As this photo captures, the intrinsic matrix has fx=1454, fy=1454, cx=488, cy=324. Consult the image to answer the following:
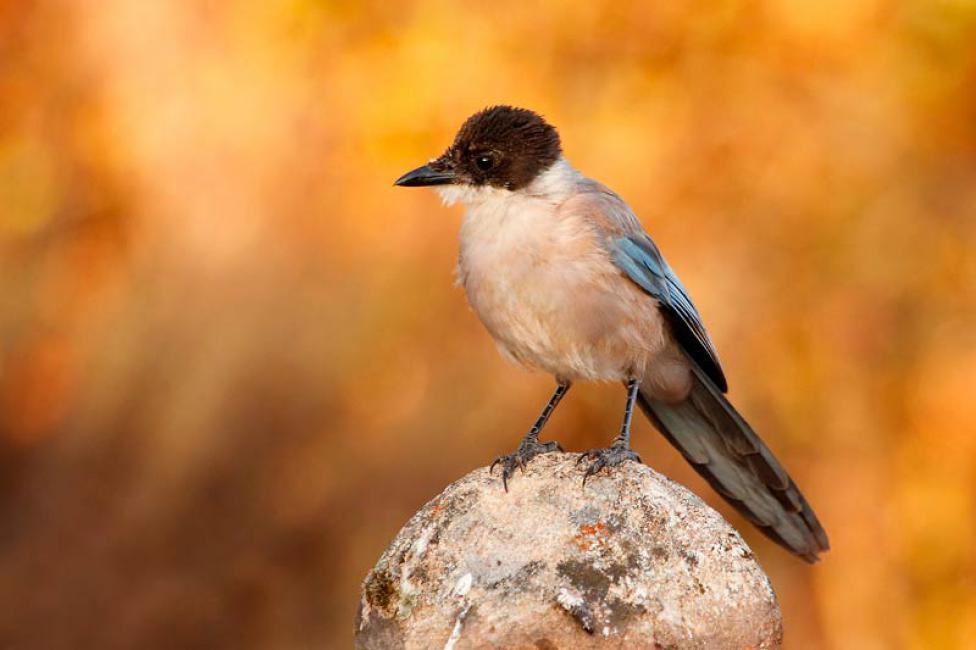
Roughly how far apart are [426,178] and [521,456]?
121cm

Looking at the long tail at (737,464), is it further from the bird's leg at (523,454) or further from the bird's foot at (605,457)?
the bird's foot at (605,457)

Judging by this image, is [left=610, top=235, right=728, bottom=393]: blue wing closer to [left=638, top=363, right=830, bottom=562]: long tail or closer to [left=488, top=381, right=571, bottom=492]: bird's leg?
[left=638, top=363, right=830, bottom=562]: long tail

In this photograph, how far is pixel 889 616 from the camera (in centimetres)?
835

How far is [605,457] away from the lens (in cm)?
486

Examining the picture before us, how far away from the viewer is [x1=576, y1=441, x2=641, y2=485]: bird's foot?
481cm

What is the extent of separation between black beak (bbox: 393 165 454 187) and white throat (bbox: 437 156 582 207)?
0.04 meters

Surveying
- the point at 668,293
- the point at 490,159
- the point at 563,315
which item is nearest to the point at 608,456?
the point at 563,315

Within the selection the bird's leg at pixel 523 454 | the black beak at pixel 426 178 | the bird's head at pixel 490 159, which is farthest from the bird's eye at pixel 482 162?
the bird's leg at pixel 523 454

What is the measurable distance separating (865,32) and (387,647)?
18.3 ft

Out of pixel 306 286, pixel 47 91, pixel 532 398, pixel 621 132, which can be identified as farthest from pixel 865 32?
pixel 47 91

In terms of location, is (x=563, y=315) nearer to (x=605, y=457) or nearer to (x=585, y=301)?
(x=585, y=301)

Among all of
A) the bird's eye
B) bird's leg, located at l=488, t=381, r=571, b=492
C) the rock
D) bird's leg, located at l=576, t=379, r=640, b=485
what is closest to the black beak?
the bird's eye

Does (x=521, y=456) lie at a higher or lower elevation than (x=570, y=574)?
higher

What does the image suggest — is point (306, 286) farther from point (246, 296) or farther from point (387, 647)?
point (387, 647)
